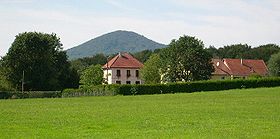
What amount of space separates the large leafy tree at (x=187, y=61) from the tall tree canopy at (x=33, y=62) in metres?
24.8

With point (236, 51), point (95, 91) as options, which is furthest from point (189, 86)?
point (236, 51)

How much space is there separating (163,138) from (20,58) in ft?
263

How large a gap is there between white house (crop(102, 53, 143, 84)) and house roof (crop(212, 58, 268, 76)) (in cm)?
2070

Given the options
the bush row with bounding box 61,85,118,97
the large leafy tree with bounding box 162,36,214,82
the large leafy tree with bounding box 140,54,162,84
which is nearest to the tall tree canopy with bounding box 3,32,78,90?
the bush row with bounding box 61,85,118,97

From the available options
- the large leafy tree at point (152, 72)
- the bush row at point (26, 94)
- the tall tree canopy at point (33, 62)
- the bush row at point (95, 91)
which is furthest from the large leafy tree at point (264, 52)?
the bush row at point (26, 94)

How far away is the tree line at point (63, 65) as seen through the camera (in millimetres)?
92438

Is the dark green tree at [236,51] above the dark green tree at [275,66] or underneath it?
above

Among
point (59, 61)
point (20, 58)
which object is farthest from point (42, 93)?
point (59, 61)

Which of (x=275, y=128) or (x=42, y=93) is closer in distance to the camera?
(x=275, y=128)

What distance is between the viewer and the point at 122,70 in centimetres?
12156

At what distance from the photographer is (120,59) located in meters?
124

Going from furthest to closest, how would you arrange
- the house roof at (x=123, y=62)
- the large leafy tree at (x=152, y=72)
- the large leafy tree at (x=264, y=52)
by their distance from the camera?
the large leafy tree at (x=264, y=52) → the house roof at (x=123, y=62) → the large leafy tree at (x=152, y=72)

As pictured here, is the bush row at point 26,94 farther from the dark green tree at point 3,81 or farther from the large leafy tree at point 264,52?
the large leafy tree at point 264,52

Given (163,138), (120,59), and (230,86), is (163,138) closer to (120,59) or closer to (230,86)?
(230,86)
